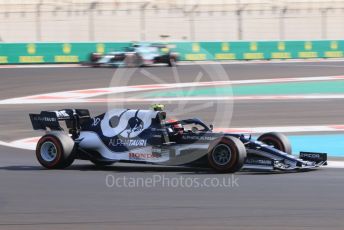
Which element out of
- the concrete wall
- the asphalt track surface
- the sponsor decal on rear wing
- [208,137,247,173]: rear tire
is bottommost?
the asphalt track surface

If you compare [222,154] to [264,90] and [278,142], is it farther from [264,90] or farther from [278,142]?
[264,90]

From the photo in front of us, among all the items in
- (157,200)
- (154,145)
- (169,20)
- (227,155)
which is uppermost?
(169,20)

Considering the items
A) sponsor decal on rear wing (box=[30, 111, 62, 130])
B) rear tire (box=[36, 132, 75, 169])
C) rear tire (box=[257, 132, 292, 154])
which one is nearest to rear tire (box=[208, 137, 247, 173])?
rear tire (box=[257, 132, 292, 154])

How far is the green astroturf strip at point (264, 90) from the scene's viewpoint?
24625mm

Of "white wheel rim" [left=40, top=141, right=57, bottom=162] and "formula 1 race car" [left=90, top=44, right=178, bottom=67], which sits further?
"formula 1 race car" [left=90, top=44, right=178, bottom=67]

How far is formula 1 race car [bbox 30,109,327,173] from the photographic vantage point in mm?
10750

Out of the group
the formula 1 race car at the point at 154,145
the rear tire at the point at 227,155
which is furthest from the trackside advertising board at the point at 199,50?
the rear tire at the point at 227,155

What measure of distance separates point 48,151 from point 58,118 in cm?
54

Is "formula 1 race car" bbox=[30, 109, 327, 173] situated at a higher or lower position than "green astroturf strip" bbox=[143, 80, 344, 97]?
lower

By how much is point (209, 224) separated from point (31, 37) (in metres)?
38.0

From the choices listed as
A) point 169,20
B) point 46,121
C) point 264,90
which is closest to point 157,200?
point 46,121

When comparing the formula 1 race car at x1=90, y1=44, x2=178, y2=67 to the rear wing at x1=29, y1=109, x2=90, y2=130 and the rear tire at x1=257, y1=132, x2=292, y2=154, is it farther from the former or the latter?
the rear tire at x1=257, y1=132, x2=292, y2=154

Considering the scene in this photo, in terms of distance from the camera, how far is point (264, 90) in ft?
84.2

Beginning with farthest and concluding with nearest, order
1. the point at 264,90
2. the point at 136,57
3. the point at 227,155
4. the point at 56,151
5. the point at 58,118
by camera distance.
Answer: the point at 136,57 → the point at 264,90 → the point at 58,118 → the point at 56,151 → the point at 227,155
